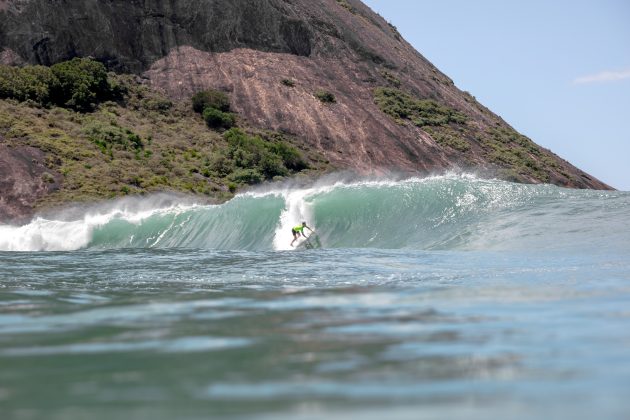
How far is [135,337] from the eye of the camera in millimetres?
7555

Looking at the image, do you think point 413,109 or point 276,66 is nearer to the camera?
point 276,66

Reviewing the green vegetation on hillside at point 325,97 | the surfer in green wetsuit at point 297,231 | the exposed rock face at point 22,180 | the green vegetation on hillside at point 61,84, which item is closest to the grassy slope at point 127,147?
the exposed rock face at point 22,180

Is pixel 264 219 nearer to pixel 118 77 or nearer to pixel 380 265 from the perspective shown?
pixel 380 265

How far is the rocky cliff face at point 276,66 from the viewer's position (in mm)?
52438

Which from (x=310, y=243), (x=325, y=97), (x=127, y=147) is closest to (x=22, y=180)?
(x=127, y=147)

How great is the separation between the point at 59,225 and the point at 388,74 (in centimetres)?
3584

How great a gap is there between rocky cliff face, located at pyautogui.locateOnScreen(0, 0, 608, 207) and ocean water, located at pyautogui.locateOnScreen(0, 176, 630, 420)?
109ft

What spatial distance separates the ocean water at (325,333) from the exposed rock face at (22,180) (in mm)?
16954

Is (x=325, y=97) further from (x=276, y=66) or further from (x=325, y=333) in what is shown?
(x=325, y=333)

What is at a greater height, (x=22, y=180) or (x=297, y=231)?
(x=22, y=180)

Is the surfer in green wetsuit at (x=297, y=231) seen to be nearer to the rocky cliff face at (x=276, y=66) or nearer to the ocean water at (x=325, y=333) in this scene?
the ocean water at (x=325, y=333)

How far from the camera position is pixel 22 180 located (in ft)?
127

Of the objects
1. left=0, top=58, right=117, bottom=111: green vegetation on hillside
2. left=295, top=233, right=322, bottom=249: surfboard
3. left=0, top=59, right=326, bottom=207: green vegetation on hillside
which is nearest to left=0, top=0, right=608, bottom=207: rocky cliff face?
left=0, top=59, right=326, bottom=207: green vegetation on hillside

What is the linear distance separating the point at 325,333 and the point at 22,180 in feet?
111
